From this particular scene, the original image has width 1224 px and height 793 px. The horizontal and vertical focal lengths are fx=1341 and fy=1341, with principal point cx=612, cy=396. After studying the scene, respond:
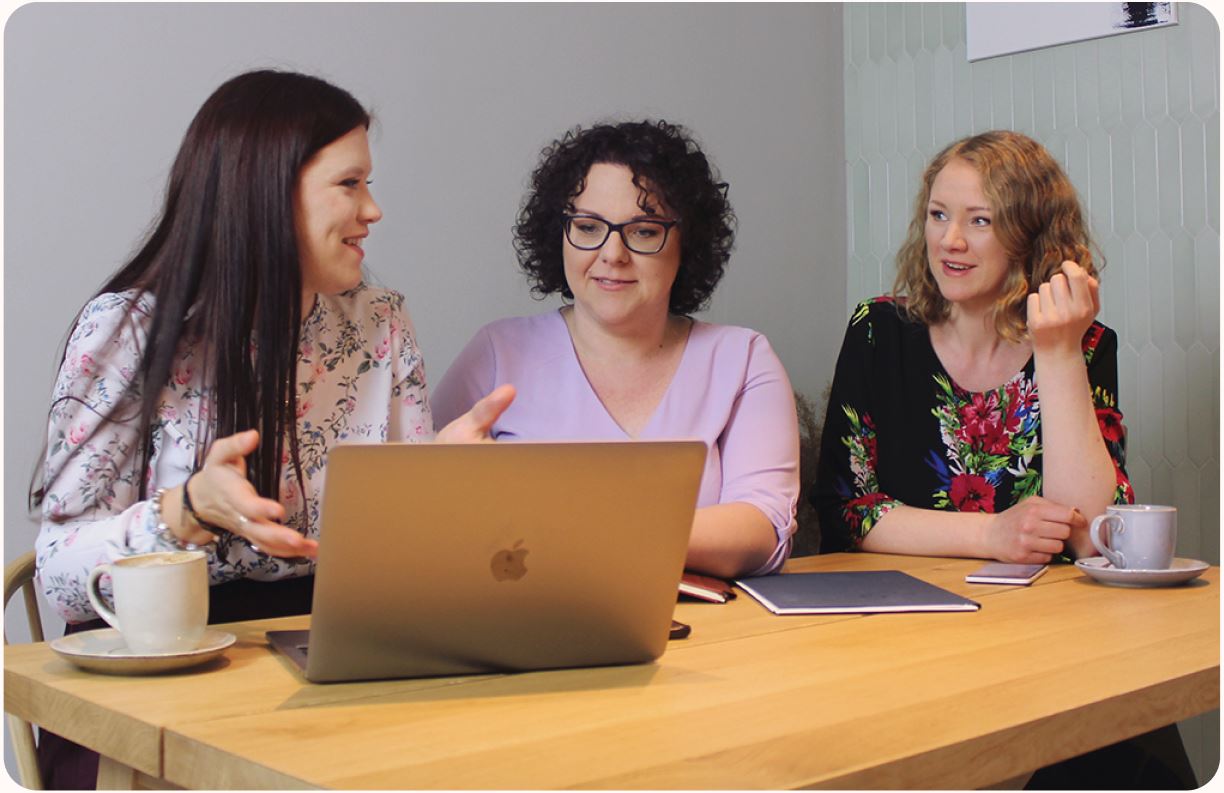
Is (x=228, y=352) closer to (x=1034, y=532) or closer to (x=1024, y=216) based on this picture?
(x=1034, y=532)

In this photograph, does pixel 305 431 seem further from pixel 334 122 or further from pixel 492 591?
pixel 492 591

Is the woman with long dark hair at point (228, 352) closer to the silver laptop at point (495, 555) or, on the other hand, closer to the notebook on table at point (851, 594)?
the silver laptop at point (495, 555)

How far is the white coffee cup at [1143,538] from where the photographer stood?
1706mm

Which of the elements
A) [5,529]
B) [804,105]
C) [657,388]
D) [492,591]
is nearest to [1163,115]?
[804,105]

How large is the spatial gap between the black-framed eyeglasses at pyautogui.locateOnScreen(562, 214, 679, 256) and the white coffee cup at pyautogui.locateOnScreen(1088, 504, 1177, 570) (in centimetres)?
73

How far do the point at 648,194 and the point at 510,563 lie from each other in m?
0.98

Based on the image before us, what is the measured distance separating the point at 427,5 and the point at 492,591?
63.9 inches

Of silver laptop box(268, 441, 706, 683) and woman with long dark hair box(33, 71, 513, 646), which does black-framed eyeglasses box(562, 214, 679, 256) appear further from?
silver laptop box(268, 441, 706, 683)

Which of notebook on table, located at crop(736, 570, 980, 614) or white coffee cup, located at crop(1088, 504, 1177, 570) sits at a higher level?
white coffee cup, located at crop(1088, 504, 1177, 570)

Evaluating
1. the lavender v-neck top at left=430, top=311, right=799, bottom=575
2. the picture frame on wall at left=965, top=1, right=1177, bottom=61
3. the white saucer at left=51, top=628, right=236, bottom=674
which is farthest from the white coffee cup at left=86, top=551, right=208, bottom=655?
the picture frame on wall at left=965, top=1, right=1177, bottom=61

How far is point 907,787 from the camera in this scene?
0.96 meters

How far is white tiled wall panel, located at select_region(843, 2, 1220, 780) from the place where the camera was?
2566 millimetres

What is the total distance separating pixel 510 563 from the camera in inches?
44.1

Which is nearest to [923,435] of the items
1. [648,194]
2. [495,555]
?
[648,194]
